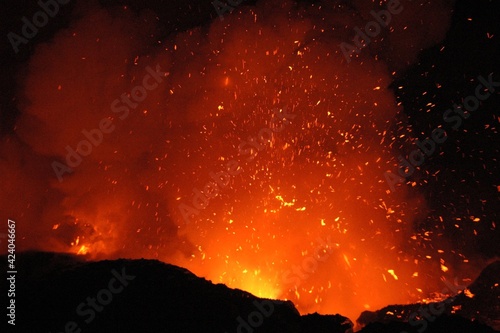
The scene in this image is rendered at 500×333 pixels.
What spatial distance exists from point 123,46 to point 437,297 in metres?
9.21

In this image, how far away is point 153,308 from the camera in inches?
194

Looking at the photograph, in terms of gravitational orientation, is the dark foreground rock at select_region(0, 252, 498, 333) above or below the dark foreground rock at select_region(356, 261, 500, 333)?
above

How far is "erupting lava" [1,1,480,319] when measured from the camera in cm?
1016

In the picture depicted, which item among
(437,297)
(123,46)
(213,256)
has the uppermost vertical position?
(123,46)

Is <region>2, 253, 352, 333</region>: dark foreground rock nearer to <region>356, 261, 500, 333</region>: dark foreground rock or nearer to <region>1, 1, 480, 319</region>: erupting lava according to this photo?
<region>356, 261, 500, 333</region>: dark foreground rock

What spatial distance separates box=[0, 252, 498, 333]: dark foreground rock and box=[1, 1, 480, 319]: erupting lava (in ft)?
14.1

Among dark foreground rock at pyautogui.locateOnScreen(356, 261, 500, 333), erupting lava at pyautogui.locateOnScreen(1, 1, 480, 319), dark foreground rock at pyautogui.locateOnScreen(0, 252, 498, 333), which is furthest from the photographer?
erupting lava at pyautogui.locateOnScreen(1, 1, 480, 319)

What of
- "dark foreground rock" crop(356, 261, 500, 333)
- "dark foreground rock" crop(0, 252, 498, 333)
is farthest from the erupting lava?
"dark foreground rock" crop(0, 252, 498, 333)

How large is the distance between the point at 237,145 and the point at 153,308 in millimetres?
6458

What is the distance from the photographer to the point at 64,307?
5.05 meters

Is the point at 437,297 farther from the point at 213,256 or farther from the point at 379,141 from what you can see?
the point at 213,256

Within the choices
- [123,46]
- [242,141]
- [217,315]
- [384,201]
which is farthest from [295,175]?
[217,315]

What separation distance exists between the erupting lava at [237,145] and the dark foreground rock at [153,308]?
14.1ft

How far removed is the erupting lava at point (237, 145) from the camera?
1016cm
